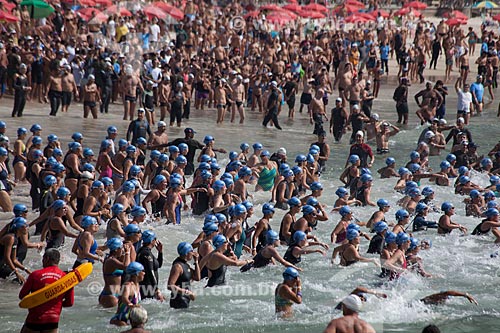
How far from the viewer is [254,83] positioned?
92.5 ft

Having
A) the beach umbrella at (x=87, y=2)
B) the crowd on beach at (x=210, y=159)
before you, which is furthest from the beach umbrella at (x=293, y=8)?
the beach umbrella at (x=87, y=2)

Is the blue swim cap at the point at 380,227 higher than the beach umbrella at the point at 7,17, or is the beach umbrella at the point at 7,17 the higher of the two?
the beach umbrella at the point at 7,17

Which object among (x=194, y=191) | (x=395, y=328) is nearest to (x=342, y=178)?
(x=194, y=191)

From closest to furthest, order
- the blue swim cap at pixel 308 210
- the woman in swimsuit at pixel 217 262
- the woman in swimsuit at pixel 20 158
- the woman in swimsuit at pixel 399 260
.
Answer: the woman in swimsuit at pixel 217 262, the woman in swimsuit at pixel 399 260, the blue swim cap at pixel 308 210, the woman in swimsuit at pixel 20 158

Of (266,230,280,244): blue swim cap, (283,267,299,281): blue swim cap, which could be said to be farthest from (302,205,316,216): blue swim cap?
(283,267,299,281): blue swim cap

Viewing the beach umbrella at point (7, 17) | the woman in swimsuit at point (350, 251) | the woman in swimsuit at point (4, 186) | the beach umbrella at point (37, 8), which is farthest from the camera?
the beach umbrella at point (7, 17)

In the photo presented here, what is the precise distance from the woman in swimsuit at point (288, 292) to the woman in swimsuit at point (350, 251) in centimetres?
265

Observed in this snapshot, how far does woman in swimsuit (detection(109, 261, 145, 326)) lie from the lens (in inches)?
426

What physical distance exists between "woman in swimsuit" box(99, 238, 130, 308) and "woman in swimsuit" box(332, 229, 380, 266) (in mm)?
3626

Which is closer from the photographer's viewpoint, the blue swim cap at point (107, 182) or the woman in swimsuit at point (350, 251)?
the woman in swimsuit at point (350, 251)

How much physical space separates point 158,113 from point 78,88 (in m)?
2.39

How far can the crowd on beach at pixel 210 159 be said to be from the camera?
1306cm

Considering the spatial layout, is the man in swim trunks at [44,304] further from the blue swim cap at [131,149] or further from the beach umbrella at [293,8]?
the beach umbrella at [293,8]

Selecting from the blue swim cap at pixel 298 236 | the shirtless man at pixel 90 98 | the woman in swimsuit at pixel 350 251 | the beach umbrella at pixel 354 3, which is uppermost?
the beach umbrella at pixel 354 3
